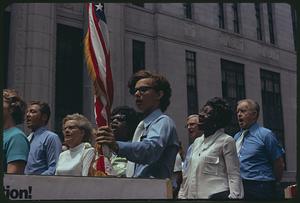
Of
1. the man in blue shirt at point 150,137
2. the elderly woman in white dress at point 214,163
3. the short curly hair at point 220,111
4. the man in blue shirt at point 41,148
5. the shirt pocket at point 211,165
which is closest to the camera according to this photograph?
the man in blue shirt at point 150,137

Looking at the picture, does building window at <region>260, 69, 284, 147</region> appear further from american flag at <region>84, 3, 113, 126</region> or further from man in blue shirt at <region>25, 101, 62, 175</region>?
american flag at <region>84, 3, 113, 126</region>

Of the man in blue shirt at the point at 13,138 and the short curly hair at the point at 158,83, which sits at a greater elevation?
the short curly hair at the point at 158,83

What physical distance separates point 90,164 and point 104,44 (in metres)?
0.97

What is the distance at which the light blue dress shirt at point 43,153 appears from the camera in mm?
3614

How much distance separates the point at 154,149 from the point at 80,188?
0.63 meters

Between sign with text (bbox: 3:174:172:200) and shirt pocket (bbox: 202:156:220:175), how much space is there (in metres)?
1.01

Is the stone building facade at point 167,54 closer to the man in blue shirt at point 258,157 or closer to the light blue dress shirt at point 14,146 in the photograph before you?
the man in blue shirt at point 258,157

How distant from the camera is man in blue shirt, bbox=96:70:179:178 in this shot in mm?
Answer: 2410

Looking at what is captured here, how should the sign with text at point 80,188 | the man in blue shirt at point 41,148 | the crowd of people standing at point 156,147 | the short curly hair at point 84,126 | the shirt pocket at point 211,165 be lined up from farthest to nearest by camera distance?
1. the short curly hair at point 84,126
2. the man in blue shirt at point 41,148
3. the shirt pocket at point 211,165
4. the crowd of people standing at point 156,147
5. the sign with text at point 80,188

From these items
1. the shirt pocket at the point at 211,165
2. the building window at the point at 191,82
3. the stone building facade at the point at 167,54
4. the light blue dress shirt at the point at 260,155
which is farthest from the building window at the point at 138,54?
the shirt pocket at the point at 211,165

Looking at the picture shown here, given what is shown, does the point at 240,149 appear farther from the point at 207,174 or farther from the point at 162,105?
the point at 162,105

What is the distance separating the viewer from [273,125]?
18.7 m

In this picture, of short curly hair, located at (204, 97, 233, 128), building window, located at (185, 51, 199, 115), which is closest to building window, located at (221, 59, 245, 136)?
building window, located at (185, 51, 199, 115)

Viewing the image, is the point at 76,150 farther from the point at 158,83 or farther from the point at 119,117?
the point at 158,83
